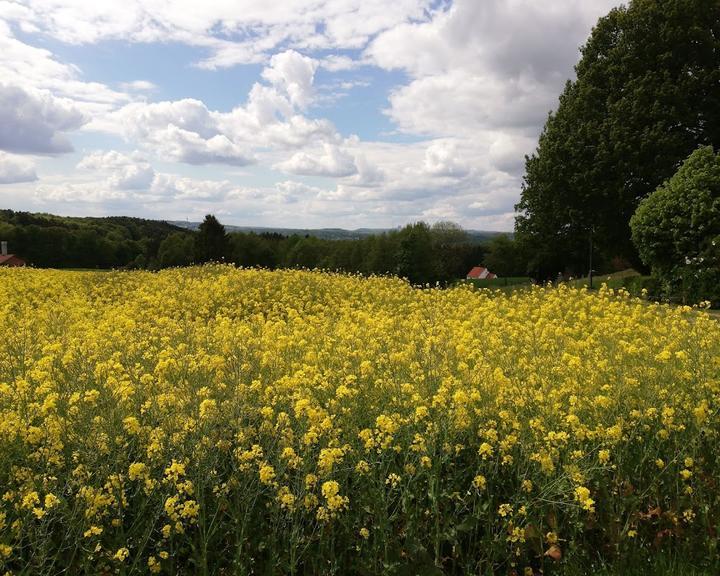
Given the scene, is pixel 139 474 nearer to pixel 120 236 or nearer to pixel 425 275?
pixel 425 275

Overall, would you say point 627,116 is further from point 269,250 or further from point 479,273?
point 479,273

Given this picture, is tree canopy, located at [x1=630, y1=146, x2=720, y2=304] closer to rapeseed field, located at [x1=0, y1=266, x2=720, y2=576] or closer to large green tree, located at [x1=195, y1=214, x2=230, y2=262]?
rapeseed field, located at [x1=0, y1=266, x2=720, y2=576]

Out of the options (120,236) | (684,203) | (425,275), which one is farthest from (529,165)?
(120,236)

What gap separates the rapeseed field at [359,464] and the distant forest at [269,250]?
169 feet

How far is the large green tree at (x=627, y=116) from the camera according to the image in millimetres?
22859

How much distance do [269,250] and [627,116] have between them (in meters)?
63.8

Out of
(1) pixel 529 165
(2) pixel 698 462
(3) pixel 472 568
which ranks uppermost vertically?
(1) pixel 529 165

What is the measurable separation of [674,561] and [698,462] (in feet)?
3.06

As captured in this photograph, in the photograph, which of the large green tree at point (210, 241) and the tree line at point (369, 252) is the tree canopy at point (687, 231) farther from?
the large green tree at point (210, 241)

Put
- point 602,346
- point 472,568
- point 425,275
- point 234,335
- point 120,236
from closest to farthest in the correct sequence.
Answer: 1. point 472,568
2. point 602,346
3. point 234,335
4. point 425,275
5. point 120,236

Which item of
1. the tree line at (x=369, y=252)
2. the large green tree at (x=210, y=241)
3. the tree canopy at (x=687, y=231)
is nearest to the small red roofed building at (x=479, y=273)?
the tree line at (x=369, y=252)

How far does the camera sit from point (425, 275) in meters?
58.8

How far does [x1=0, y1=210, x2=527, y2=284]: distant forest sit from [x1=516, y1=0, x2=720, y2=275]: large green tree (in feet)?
102

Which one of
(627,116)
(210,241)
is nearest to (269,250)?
(210,241)
